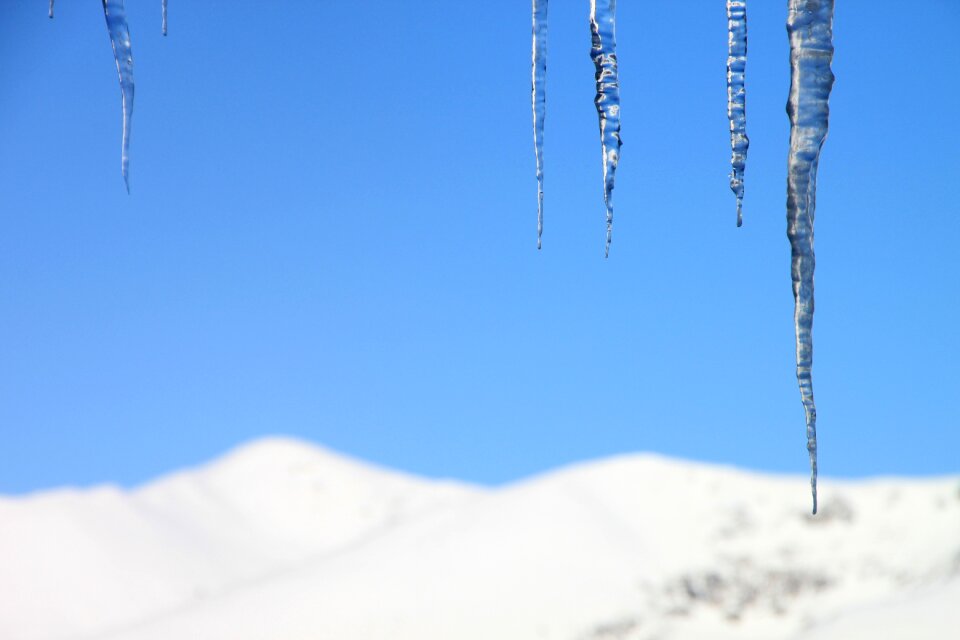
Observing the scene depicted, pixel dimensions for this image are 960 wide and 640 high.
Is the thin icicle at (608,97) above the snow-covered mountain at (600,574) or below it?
above

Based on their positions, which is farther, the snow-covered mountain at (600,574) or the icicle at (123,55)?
the snow-covered mountain at (600,574)

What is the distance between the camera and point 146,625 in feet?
269

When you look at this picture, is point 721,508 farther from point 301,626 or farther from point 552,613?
point 301,626

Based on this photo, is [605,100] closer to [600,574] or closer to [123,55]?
[123,55]

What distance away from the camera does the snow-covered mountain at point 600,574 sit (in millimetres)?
73062

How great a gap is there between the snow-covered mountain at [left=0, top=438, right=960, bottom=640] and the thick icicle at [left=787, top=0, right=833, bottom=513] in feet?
188

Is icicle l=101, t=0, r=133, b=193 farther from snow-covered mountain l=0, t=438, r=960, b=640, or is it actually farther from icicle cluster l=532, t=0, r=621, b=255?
snow-covered mountain l=0, t=438, r=960, b=640

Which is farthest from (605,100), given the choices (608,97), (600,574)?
(600,574)

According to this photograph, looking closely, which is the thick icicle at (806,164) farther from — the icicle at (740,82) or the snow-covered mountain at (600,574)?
the snow-covered mountain at (600,574)

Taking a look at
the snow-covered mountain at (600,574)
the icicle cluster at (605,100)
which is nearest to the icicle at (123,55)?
the icicle cluster at (605,100)

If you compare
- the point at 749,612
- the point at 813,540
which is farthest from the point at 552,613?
the point at 813,540

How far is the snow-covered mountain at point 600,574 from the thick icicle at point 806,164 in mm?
57185

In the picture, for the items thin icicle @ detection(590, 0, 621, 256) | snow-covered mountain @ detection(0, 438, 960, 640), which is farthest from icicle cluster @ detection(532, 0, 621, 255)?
snow-covered mountain @ detection(0, 438, 960, 640)

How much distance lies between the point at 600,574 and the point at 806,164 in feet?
246
